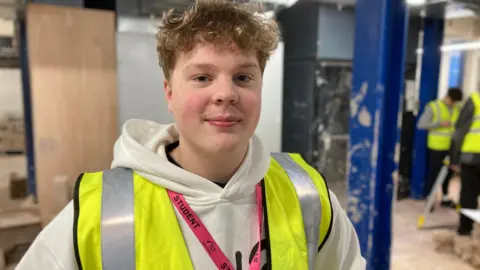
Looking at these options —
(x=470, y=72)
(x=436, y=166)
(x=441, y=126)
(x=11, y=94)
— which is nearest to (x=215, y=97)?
(x=441, y=126)

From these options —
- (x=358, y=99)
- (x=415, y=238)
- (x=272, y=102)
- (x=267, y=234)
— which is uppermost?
(x=358, y=99)

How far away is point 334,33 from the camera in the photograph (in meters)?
3.87

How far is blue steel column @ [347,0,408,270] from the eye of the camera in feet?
6.70

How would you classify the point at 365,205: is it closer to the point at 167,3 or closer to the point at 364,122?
the point at 364,122

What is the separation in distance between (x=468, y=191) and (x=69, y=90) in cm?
339

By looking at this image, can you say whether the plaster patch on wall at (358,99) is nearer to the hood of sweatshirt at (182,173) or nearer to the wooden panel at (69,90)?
the hood of sweatshirt at (182,173)

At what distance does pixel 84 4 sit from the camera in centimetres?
304

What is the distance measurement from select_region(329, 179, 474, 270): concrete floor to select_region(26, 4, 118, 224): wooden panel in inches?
69.6

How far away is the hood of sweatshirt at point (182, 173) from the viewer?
32.9 inches

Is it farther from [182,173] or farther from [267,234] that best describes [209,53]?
[267,234]

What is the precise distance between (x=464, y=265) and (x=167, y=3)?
3014 millimetres

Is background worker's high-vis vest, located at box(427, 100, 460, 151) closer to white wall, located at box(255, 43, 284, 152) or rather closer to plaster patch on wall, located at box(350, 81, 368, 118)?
white wall, located at box(255, 43, 284, 152)

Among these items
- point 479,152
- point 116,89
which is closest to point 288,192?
point 116,89

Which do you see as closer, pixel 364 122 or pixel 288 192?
pixel 288 192
